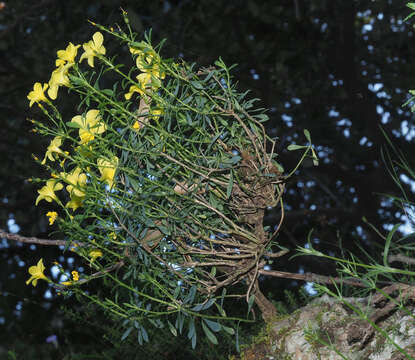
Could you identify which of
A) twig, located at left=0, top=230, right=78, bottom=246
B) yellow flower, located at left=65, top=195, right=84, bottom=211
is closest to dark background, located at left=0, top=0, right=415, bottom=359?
twig, located at left=0, top=230, right=78, bottom=246

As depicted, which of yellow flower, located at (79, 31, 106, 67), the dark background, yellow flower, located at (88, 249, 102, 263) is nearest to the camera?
yellow flower, located at (79, 31, 106, 67)

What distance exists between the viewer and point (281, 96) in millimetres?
2936

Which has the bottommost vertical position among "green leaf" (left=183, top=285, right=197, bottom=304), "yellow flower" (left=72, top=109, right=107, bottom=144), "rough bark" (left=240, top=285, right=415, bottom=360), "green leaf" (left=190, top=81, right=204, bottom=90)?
"rough bark" (left=240, top=285, right=415, bottom=360)

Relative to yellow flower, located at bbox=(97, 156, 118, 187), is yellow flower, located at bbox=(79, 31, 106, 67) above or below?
above

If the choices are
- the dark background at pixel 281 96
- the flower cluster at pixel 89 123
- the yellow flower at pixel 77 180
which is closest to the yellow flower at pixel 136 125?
the flower cluster at pixel 89 123

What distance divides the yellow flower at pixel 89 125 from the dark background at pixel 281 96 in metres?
1.50

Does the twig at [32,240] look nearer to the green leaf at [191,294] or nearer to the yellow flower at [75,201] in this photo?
the yellow flower at [75,201]

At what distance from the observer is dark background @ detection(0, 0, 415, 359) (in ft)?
8.29

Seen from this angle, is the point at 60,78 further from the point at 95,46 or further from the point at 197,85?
the point at 197,85

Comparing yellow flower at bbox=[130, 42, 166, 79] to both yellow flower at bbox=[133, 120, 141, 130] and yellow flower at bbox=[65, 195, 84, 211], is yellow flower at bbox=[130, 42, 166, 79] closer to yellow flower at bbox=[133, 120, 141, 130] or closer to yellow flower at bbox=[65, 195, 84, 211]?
yellow flower at bbox=[133, 120, 141, 130]

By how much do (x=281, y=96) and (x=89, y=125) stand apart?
7.08 ft

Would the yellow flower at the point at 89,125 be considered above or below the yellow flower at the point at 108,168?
above

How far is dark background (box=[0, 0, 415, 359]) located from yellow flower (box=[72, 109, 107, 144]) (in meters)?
1.50

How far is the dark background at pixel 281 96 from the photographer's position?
99.4 inches
